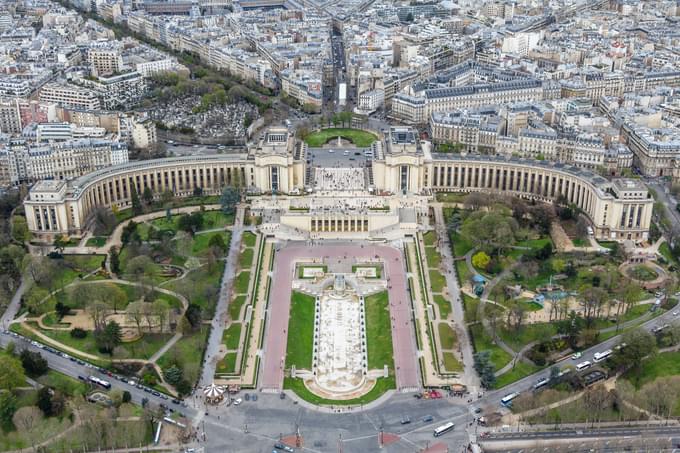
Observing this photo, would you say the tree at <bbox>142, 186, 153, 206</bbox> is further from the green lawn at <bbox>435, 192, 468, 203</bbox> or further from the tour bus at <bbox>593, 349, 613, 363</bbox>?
the tour bus at <bbox>593, 349, 613, 363</bbox>

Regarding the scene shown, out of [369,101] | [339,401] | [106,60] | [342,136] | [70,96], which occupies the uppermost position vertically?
[106,60]

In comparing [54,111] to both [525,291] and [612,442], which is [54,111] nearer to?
[525,291]

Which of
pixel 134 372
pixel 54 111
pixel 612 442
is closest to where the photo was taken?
pixel 612 442

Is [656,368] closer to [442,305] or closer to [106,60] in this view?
Answer: [442,305]

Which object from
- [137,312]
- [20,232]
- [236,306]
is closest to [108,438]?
[137,312]

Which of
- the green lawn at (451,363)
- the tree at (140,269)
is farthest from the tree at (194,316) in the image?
the green lawn at (451,363)

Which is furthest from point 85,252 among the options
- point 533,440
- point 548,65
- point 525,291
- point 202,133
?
point 548,65

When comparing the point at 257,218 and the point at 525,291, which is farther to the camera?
the point at 257,218
